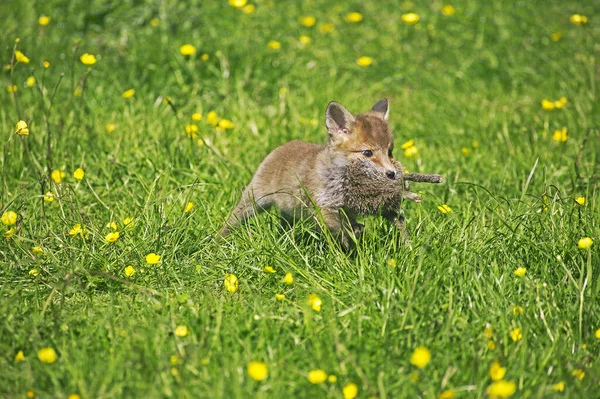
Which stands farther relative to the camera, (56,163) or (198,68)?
(198,68)

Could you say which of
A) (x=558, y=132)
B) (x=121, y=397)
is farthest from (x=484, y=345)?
(x=558, y=132)

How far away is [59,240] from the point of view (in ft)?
14.6

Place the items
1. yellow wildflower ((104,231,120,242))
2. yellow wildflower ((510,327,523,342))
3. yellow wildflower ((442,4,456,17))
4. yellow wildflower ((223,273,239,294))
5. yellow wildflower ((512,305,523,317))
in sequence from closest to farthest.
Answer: yellow wildflower ((510,327,523,342)), yellow wildflower ((512,305,523,317)), yellow wildflower ((223,273,239,294)), yellow wildflower ((104,231,120,242)), yellow wildflower ((442,4,456,17))

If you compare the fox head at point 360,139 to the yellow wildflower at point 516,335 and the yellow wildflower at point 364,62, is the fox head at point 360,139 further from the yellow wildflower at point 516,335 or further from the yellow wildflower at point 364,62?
the yellow wildflower at point 364,62

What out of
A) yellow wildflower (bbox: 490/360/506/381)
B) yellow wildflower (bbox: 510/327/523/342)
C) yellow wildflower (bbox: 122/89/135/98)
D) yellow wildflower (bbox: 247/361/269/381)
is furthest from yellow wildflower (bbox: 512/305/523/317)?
yellow wildflower (bbox: 122/89/135/98)

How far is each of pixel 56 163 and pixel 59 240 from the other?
4.55 feet

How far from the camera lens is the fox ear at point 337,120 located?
4.97 meters

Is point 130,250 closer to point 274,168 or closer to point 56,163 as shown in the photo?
point 274,168

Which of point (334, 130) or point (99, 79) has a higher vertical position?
point (334, 130)

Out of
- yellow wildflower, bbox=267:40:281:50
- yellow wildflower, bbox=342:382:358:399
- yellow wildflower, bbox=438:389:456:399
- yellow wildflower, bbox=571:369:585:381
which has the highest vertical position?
yellow wildflower, bbox=438:389:456:399

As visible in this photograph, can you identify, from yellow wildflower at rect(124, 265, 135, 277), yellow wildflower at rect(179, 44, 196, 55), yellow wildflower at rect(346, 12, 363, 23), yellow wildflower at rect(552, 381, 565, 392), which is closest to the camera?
yellow wildflower at rect(552, 381, 565, 392)

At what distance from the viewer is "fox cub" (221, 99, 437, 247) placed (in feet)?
15.0

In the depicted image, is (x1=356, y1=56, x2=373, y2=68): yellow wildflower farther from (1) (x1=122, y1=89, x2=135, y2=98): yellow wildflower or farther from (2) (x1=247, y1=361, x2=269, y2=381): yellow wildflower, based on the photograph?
(2) (x1=247, y1=361, x2=269, y2=381): yellow wildflower

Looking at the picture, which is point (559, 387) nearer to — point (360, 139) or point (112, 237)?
point (360, 139)
